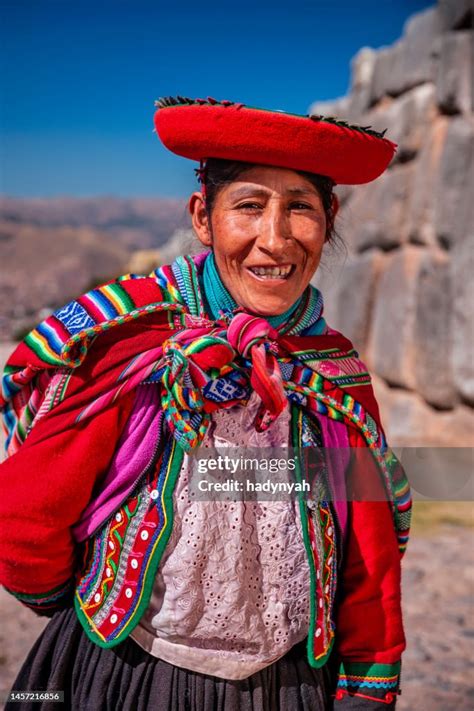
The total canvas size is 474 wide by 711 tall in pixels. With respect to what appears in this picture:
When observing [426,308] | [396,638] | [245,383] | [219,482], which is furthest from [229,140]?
[426,308]

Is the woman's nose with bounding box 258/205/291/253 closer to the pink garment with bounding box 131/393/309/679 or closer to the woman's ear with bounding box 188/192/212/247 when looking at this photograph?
the woman's ear with bounding box 188/192/212/247

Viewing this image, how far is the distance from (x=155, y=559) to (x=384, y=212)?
4.66 metres

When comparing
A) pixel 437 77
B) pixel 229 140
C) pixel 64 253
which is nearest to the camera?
pixel 229 140

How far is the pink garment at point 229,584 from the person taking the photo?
1227 millimetres

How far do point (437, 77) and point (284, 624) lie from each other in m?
4.37

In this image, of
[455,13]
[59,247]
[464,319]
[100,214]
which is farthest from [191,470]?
[100,214]

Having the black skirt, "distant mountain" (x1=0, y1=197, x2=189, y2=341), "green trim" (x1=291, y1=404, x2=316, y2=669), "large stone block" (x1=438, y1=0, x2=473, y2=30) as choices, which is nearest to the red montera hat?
"green trim" (x1=291, y1=404, x2=316, y2=669)

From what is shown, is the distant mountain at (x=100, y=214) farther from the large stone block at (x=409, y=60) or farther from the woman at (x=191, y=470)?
the woman at (x=191, y=470)

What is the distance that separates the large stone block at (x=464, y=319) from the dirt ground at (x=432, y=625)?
865mm

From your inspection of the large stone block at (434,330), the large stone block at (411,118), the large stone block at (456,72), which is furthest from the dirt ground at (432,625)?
the large stone block at (411,118)

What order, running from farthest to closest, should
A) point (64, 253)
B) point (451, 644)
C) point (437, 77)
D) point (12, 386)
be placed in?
point (64, 253) → point (437, 77) → point (451, 644) → point (12, 386)

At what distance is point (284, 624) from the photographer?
49.6 inches

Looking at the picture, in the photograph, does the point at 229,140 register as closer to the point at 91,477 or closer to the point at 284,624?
the point at 91,477

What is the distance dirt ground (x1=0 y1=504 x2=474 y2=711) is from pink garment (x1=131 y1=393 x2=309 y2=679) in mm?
1543
